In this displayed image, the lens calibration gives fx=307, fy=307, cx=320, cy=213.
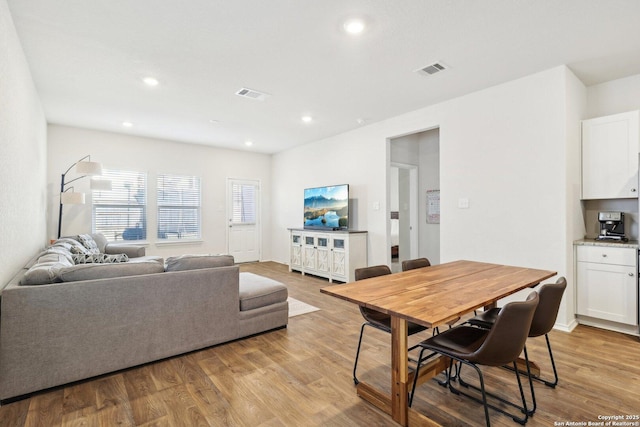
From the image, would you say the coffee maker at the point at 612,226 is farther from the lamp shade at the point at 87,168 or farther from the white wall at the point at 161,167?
the lamp shade at the point at 87,168

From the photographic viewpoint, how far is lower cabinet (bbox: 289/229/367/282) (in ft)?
17.0

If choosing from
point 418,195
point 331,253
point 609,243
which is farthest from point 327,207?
point 609,243

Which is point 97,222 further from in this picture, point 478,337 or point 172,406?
point 478,337

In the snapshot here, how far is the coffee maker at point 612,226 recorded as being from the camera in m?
3.29

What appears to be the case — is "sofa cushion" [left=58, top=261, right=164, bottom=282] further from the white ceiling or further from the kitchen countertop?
the kitchen countertop

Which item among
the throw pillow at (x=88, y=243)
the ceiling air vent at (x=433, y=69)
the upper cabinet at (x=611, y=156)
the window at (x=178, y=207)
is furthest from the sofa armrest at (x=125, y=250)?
the upper cabinet at (x=611, y=156)

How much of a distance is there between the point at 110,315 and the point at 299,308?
84.7 inches

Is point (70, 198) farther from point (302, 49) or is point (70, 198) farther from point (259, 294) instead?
point (302, 49)

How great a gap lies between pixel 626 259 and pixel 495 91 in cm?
221

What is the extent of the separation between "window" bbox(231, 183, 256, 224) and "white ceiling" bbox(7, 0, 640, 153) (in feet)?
10.1

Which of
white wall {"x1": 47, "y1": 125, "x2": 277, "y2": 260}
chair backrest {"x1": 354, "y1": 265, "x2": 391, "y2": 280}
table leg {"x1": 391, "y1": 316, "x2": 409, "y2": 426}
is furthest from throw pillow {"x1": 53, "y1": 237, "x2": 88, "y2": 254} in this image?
table leg {"x1": 391, "y1": 316, "x2": 409, "y2": 426}

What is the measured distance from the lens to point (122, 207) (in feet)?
19.6

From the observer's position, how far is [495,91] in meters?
3.67

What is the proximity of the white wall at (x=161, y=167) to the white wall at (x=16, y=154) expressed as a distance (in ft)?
5.67
